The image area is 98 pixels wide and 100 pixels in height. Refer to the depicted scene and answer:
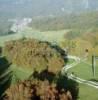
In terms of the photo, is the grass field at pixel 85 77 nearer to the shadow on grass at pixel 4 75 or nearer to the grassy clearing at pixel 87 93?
the grassy clearing at pixel 87 93

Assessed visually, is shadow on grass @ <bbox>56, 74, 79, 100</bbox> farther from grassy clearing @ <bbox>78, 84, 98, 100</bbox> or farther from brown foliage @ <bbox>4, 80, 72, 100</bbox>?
brown foliage @ <bbox>4, 80, 72, 100</bbox>

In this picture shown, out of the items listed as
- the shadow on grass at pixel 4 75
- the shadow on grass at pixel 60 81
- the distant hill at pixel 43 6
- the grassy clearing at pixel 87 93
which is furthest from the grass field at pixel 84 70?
the distant hill at pixel 43 6

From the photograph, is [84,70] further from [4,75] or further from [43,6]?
[43,6]

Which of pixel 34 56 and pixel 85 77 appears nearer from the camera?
pixel 85 77

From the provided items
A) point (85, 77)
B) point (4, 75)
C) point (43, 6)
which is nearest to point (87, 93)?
point (85, 77)

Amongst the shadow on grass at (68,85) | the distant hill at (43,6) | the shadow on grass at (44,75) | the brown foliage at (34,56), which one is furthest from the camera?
the distant hill at (43,6)

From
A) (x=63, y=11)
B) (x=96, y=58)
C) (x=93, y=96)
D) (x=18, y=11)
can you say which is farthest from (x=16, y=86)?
(x=63, y=11)

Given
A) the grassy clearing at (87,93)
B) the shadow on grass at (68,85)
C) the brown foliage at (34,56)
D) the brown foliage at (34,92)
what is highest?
the brown foliage at (34,56)

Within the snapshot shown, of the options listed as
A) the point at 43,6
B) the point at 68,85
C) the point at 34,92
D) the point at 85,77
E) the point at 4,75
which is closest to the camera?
the point at 34,92
